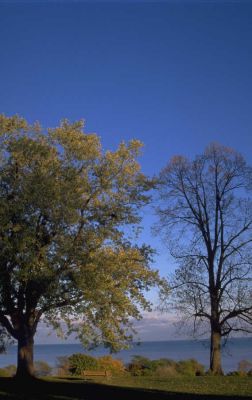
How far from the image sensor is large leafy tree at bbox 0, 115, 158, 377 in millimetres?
21922

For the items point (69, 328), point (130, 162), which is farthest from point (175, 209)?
point (69, 328)

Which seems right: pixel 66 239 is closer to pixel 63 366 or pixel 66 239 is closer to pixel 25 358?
pixel 25 358

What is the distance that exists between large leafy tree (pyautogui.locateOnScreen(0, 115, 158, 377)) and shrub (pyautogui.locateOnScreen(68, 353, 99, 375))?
1048 cm

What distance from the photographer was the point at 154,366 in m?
36.6

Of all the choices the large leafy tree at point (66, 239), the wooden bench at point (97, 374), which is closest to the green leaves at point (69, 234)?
the large leafy tree at point (66, 239)

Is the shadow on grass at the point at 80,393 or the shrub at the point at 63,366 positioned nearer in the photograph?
the shadow on grass at the point at 80,393

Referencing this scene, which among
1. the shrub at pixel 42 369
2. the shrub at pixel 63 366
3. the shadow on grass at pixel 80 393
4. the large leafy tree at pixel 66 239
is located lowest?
the shrub at pixel 42 369

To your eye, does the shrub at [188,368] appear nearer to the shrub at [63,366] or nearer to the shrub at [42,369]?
the shrub at [63,366]

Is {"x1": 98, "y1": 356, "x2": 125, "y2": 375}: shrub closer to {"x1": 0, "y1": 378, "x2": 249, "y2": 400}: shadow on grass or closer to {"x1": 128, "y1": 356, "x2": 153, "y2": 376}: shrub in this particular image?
{"x1": 128, "y1": 356, "x2": 153, "y2": 376}: shrub

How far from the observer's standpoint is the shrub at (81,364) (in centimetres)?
3381

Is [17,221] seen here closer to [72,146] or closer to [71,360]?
[72,146]

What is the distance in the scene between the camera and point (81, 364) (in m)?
33.9

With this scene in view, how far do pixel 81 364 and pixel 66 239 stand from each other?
574 inches

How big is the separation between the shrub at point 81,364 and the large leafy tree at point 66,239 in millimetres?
10477
